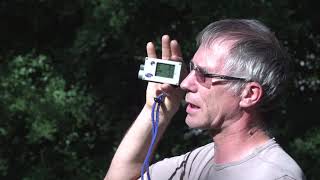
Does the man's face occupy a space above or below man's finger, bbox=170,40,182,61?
below

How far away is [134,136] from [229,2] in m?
1.90

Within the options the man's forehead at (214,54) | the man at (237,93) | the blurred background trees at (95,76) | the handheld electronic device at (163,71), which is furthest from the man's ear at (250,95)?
the blurred background trees at (95,76)

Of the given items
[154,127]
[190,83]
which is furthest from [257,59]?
[154,127]

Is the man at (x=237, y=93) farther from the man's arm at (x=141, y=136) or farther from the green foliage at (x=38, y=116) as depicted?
the green foliage at (x=38, y=116)

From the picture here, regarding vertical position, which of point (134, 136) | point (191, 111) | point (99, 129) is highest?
point (191, 111)

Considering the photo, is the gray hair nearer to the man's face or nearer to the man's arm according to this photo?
the man's face

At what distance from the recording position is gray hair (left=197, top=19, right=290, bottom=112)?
175 centimetres

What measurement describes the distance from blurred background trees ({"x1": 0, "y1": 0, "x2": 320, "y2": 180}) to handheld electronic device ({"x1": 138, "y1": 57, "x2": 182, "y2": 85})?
6.01 ft

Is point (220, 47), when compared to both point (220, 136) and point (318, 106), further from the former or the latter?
point (318, 106)

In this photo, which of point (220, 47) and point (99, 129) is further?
point (99, 129)

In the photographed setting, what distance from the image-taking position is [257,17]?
379 cm

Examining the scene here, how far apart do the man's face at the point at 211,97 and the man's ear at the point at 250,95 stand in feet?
0.08

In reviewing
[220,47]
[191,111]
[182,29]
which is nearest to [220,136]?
[191,111]

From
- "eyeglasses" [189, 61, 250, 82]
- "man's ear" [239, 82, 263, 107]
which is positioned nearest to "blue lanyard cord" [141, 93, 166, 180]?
"eyeglasses" [189, 61, 250, 82]
